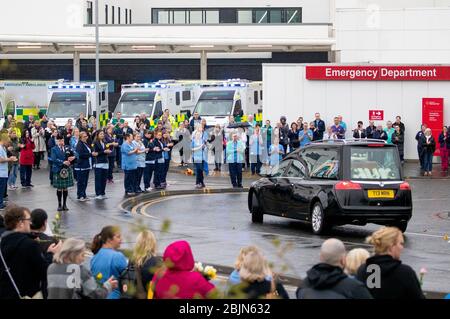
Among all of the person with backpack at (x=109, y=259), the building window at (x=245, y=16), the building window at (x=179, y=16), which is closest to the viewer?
the person with backpack at (x=109, y=259)

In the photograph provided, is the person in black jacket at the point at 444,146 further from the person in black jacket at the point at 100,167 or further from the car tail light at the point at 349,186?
the car tail light at the point at 349,186

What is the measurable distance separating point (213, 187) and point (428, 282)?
16.7 meters

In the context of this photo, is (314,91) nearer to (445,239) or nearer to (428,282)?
(445,239)

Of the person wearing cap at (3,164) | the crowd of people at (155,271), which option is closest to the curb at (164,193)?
the person wearing cap at (3,164)

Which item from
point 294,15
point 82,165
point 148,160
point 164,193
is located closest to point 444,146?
point 148,160

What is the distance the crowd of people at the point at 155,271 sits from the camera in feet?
29.0

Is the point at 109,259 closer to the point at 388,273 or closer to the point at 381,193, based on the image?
the point at 388,273

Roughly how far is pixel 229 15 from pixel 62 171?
159ft

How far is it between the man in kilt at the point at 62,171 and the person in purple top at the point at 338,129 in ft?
43.5

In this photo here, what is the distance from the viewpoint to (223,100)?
45688 mm

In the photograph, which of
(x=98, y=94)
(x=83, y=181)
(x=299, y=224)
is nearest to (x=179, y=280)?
(x=299, y=224)

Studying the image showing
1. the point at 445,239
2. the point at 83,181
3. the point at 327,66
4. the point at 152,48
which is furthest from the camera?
the point at 152,48

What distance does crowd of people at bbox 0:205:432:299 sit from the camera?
8.83 m

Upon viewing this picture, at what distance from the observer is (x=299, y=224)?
2384 cm
